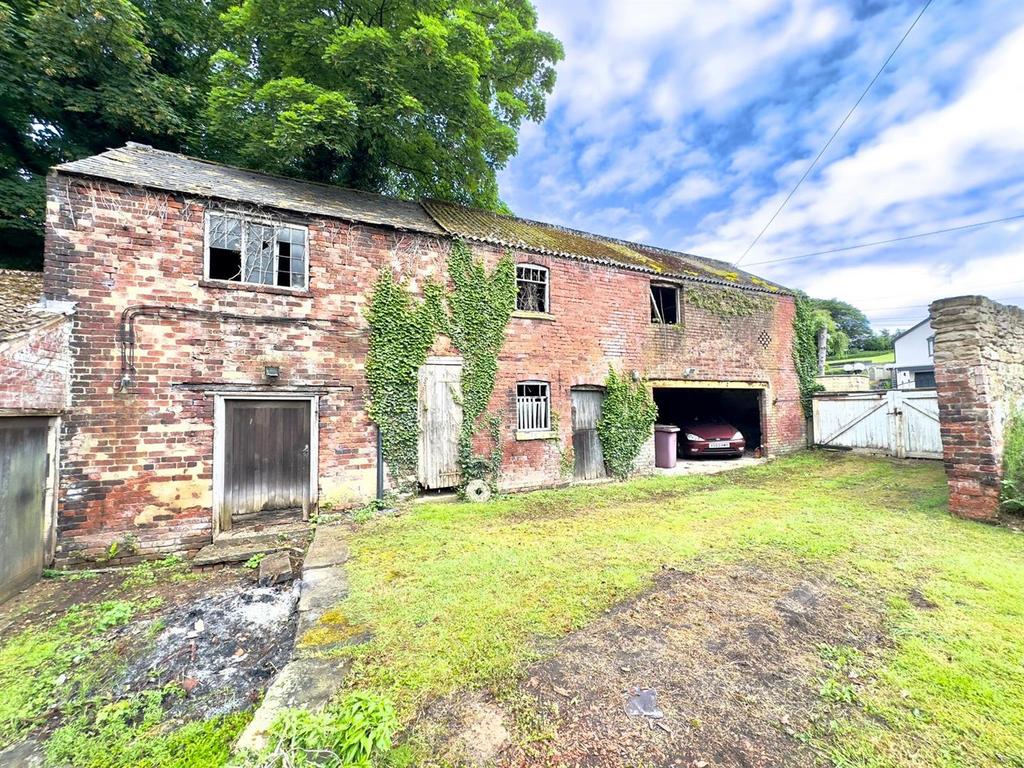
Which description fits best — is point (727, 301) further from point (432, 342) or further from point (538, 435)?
point (432, 342)

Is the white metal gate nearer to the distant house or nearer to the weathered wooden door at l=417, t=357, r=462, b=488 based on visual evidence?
the weathered wooden door at l=417, t=357, r=462, b=488

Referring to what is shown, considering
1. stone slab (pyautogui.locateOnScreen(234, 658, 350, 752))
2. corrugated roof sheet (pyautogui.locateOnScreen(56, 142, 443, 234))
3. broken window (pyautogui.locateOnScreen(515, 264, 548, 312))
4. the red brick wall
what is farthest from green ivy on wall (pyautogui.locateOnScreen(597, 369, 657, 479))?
the red brick wall

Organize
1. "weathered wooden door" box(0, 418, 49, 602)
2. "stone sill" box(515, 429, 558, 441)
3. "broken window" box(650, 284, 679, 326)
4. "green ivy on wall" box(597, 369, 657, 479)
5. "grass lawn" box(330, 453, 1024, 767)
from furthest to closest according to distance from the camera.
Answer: "broken window" box(650, 284, 679, 326), "green ivy on wall" box(597, 369, 657, 479), "stone sill" box(515, 429, 558, 441), "weathered wooden door" box(0, 418, 49, 602), "grass lawn" box(330, 453, 1024, 767)

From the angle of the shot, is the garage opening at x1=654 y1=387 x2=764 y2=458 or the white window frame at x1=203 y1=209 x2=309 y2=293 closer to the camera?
the white window frame at x1=203 y1=209 x2=309 y2=293

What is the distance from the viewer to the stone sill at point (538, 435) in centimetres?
952

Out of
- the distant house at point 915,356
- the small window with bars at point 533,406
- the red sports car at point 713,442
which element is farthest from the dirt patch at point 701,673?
the distant house at point 915,356

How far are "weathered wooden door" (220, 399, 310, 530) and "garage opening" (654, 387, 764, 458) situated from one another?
11.3 meters

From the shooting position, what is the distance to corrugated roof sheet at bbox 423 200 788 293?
992 cm

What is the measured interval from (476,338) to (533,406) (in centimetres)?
220

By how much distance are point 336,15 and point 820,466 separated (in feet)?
61.6

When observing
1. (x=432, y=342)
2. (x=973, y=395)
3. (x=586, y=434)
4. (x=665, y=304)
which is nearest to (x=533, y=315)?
(x=432, y=342)

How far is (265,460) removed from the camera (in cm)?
710

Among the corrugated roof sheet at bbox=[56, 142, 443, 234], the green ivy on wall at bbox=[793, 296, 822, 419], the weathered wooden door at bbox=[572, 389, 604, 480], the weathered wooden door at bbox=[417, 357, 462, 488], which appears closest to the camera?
the corrugated roof sheet at bbox=[56, 142, 443, 234]

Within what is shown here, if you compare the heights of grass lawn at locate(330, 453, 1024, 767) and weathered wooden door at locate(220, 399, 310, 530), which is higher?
weathered wooden door at locate(220, 399, 310, 530)
